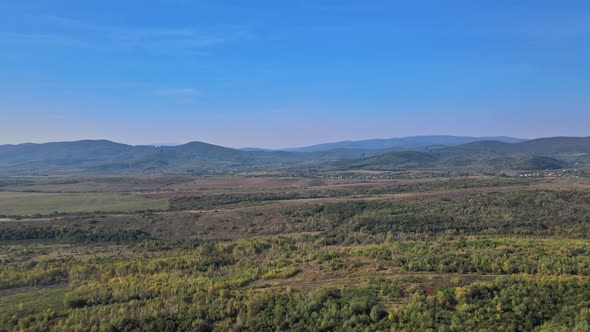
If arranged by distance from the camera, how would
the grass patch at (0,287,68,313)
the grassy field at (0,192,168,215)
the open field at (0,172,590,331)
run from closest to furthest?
the open field at (0,172,590,331) < the grass patch at (0,287,68,313) < the grassy field at (0,192,168,215)

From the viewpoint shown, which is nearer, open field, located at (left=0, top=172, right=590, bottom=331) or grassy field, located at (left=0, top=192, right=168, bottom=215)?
open field, located at (left=0, top=172, right=590, bottom=331)

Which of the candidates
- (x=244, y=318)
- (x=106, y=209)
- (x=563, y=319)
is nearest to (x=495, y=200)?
(x=563, y=319)

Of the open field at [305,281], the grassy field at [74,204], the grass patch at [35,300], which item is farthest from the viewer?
the grassy field at [74,204]

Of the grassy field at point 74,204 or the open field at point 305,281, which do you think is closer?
the open field at point 305,281

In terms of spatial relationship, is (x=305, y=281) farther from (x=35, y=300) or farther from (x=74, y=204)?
(x=74, y=204)

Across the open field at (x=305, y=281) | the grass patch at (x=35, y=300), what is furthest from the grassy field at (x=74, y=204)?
the grass patch at (x=35, y=300)

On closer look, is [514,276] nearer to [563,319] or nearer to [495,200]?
[563,319]

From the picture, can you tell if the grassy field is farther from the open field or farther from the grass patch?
the grass patch

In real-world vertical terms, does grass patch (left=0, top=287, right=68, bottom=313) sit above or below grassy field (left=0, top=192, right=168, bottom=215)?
above

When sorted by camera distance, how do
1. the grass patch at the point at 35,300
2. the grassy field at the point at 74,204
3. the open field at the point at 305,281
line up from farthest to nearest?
the grassy field at the point at 74,204 → the grass patch at the point at 35,300 → the open field at the point at 305,281

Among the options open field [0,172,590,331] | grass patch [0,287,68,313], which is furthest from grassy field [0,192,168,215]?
grass patch [0,287,68,313]

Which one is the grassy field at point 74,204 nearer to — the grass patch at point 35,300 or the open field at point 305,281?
the open field at point 305,281
